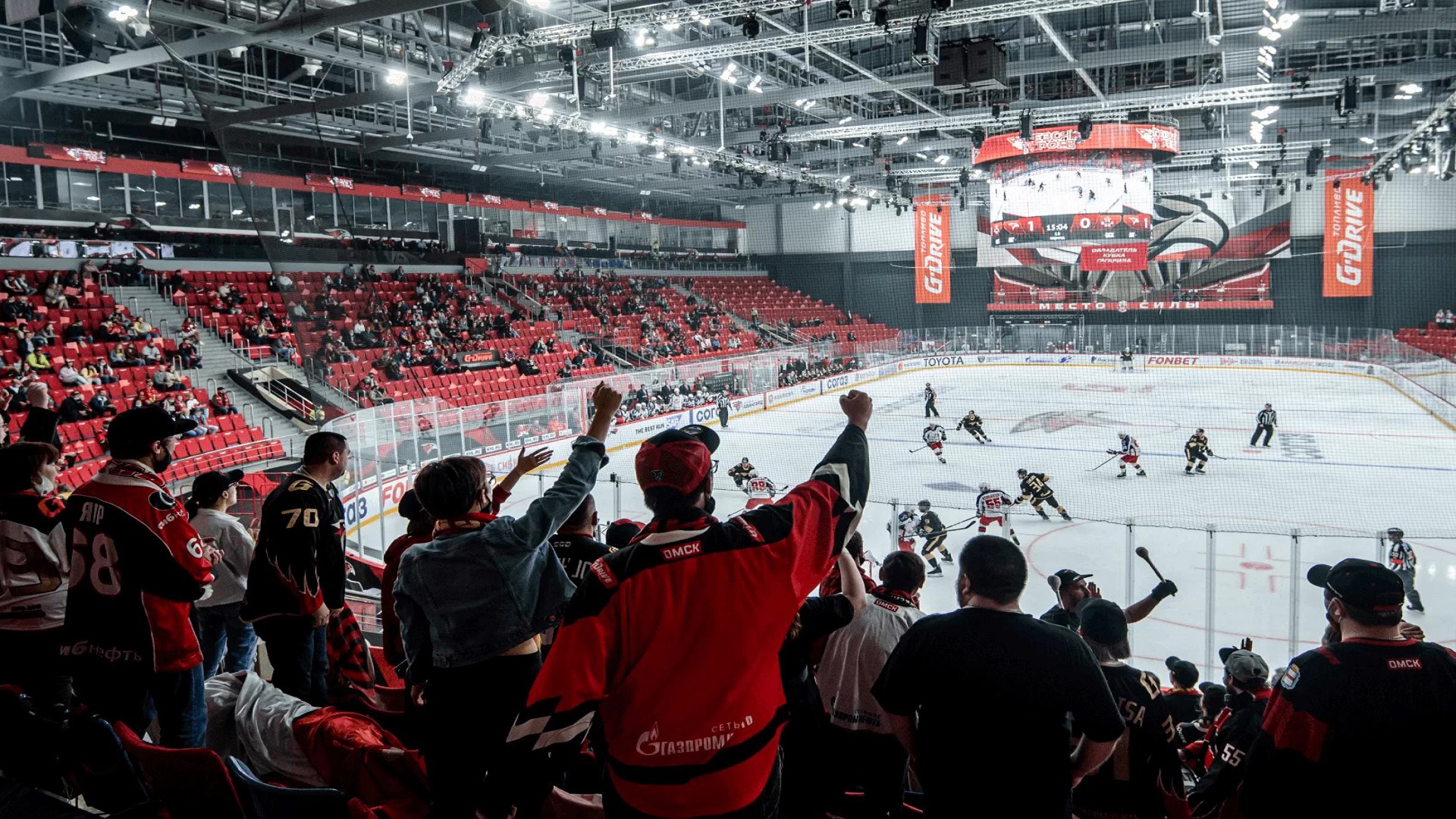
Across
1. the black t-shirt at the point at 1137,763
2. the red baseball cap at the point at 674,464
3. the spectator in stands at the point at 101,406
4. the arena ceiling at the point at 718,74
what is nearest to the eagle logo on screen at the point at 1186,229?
the arena ceiling at the point at 718,74

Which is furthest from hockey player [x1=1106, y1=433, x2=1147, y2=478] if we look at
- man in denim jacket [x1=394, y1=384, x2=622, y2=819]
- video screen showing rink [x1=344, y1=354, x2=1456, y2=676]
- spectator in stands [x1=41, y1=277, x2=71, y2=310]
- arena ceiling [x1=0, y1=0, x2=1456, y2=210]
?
spectator in stands [x1=41, y1=277, x2=71, y2=310]

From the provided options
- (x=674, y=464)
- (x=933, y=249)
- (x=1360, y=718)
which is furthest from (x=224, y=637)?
(x=933, y=249)

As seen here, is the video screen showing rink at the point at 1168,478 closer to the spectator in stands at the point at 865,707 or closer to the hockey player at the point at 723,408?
the hockey player at the point at 723,408

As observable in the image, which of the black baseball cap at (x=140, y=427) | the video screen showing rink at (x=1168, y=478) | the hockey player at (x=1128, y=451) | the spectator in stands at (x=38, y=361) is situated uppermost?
the black baseball cap at (x=140, y=427)

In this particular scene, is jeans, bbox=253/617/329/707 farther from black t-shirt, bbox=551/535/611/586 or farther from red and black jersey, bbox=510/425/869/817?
red and black jersey, bbox=510/425/869/817

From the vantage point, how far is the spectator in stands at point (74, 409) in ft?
36.1

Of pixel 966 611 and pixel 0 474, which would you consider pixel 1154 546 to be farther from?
pixel 0 474

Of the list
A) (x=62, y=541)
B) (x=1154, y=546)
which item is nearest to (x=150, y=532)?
(x=62, y=541)

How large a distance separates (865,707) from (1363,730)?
1.19 m

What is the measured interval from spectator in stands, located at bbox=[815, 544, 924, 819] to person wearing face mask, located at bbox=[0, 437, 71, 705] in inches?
102

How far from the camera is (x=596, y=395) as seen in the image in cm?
225

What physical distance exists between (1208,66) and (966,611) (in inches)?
855

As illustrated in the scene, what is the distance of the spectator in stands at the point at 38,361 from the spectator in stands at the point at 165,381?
1330mm

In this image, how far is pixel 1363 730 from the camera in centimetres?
193
